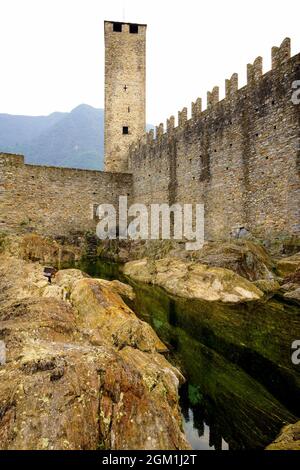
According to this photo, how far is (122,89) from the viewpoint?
3011cm

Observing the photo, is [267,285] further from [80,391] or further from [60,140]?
[60,140]

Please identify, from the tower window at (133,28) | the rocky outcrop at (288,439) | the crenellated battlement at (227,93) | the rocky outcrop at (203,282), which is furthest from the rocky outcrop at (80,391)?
the tower window at (133,28)

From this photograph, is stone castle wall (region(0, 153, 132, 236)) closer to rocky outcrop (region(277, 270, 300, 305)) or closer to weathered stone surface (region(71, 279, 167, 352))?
weathered stone surface (region(71, 279, 167, 352))

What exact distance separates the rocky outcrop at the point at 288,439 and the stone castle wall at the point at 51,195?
23048 millimetres

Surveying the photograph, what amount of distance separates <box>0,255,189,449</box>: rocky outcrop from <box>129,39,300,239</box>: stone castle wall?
10133mm

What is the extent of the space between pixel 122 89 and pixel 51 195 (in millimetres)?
12465

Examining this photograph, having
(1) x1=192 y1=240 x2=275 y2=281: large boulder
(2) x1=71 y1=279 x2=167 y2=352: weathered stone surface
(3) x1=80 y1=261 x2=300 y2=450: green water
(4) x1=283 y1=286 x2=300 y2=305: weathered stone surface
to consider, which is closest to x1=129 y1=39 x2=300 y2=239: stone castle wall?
(1) x1=192 y1=240 x2=275 y2=281: large boulder

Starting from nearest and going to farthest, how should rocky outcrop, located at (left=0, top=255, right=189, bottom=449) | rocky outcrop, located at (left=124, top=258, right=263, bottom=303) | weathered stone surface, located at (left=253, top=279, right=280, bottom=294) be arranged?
rocky outcrop, located at (left=0, top=255, right=189, bottom=449)
rocky outcrop, located at (left=124, top=258, right=263, bottom=303)
weathered stone surface, located at (left=253, top=279, right=280, bottom=294)

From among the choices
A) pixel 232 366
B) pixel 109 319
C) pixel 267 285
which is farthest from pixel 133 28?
pixel 232 366

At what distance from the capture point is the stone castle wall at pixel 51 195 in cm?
2391

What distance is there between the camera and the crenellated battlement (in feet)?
44.1
